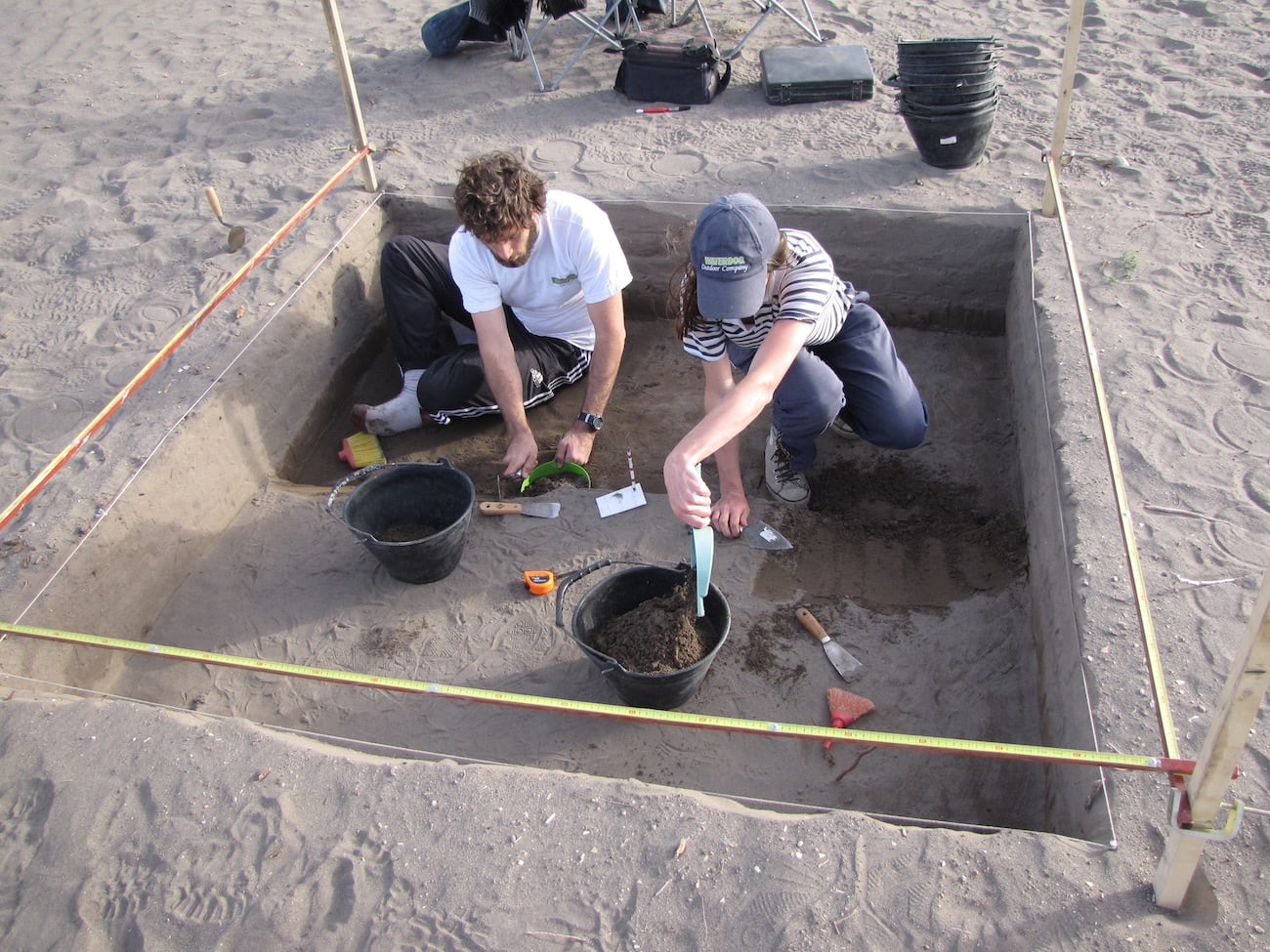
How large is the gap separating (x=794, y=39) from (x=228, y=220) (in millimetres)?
4019

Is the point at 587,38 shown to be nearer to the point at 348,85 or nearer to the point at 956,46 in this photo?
the point at 348,85

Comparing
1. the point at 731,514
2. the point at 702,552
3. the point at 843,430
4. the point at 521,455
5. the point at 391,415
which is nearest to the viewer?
the point at 702,552

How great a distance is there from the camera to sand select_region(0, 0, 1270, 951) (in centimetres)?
200

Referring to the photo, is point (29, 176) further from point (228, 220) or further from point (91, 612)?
point (91, 612)

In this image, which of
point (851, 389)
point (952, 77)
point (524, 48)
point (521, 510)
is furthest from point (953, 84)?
point (524, 48)

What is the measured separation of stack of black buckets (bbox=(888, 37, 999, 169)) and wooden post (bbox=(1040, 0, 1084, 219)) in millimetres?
413

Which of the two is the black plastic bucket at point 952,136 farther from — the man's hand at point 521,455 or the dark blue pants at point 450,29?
the dark blue pants at point 450,29

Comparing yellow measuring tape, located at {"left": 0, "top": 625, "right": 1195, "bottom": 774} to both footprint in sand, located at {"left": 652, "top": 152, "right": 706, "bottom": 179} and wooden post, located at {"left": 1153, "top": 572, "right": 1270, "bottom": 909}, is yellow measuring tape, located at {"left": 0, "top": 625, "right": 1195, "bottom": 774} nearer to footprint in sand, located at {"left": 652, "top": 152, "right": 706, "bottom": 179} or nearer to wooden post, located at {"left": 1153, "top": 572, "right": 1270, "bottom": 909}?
wooden post, located at {"left": 1153, "top": 572, "right": 1270, "bottom": 909}

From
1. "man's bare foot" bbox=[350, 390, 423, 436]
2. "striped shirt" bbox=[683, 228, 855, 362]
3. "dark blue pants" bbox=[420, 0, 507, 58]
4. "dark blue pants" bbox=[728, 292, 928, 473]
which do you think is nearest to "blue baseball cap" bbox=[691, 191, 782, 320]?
"striped shirt" bbox=[683, 228, 855, 362]

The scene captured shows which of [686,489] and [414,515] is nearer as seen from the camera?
[686,489]

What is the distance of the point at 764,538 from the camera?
10.7 feet

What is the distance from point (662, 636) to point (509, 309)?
1803 millimetres

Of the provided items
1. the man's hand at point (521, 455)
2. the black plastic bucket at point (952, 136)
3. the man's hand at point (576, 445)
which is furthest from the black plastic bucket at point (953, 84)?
the man's hand at point (521, 455)

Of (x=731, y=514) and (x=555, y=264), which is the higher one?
(x=555, y=264)
